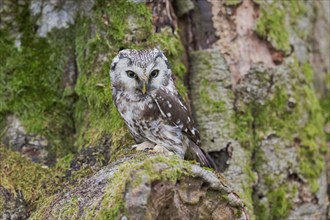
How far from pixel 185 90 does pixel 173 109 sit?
70cm

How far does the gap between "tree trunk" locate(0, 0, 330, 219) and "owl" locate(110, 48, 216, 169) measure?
253mm

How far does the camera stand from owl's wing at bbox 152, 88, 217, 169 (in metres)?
3.84

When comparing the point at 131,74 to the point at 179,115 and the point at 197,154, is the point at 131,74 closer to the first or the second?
the point at 179,115

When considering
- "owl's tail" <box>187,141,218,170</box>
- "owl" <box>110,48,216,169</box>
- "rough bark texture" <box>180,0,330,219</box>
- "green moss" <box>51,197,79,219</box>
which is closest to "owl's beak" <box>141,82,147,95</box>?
"owl" <box>110,48,216,169</box>

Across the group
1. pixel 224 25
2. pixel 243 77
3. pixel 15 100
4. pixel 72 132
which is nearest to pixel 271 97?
pixel 243 77

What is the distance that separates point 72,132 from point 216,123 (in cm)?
111

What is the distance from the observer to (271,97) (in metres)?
4.73

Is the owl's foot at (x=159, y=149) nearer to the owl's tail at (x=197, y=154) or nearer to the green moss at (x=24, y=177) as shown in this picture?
the owl's tail at (x=197, y=154)

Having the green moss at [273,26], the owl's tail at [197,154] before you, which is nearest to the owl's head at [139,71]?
the owl's tail at [197,154]

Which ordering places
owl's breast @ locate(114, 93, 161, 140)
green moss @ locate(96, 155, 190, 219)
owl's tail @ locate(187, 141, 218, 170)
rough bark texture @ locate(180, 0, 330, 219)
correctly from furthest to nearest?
rough bark texture @ locate(180, 0, 330, 219) → owl's tail @ locate(187, 141, 218, 170) → owl's breast @ locate(114, 93, 161, 140) → green moss @ locate(96, 155, 190, 219)

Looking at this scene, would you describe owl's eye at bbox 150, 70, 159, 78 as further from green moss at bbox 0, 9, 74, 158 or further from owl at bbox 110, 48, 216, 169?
green moss at bbox 0, 9, 74, 158

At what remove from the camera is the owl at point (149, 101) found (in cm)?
379

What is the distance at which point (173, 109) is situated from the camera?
388 centimetres

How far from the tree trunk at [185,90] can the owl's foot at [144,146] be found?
0.12 m
